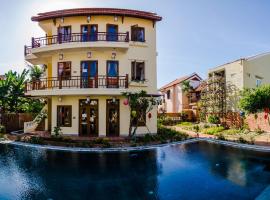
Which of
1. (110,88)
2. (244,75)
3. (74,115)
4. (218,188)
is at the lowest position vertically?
(218,188)

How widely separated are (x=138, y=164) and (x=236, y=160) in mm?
5354

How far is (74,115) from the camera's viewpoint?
2081cm

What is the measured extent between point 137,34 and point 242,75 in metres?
13.6

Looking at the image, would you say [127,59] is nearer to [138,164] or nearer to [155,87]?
[155,87]

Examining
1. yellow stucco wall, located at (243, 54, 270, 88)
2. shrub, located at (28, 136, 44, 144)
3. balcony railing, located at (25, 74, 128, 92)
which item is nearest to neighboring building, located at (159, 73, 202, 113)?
yellow stucco wall, located at (243, 54, 270, 88)

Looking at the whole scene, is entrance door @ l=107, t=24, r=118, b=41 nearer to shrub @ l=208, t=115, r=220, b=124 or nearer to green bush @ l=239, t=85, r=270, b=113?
green bush @ l=239, t=85, r=270, b=113

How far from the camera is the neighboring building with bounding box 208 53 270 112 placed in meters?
27.8

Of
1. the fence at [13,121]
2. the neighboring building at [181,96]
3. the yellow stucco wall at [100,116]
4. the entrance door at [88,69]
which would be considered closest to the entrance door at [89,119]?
the yellow stucco wall at [100,116]

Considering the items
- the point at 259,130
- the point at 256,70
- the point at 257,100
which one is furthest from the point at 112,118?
the point at 256,70

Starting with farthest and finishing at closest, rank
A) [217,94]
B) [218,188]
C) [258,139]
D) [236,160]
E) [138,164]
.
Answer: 1. [217,94]
2. [258,139]
3. [236,160]
4. [138,164]
5. [218,188]

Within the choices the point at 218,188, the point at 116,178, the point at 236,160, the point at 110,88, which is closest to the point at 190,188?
the point at 218,188

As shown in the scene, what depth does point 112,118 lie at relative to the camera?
68.0ft

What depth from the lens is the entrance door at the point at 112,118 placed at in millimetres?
20594

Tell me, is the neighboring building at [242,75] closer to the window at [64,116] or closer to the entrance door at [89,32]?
the entrance door at [89,32]
